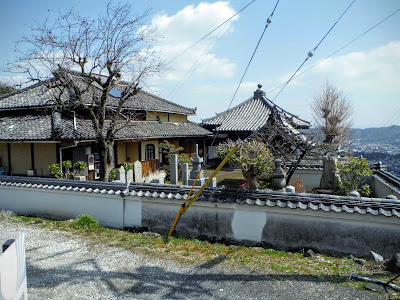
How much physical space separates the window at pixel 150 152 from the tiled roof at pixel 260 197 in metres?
11.5

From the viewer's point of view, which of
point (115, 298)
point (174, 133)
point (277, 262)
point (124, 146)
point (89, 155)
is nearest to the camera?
point (115, 298)

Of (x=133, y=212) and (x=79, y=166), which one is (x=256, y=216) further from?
(x=79, y=166)

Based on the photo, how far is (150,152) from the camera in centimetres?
2164

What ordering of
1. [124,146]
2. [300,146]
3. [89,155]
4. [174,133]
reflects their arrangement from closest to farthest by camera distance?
[300,146] < [89,155] < [124,146] < [174,133]

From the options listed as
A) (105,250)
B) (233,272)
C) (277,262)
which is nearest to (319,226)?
(277,262)

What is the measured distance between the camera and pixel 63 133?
575 inches

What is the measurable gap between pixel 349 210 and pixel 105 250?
19.7 feet

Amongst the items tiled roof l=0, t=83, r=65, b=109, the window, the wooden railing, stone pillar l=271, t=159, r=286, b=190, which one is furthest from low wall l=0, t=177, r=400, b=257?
the window

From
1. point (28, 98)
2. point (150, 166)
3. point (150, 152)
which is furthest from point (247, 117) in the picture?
point (28, 98)

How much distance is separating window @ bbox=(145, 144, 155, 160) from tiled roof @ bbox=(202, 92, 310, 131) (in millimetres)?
7462

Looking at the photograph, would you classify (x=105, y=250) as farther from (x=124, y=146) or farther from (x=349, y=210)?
(x=124, y=146)

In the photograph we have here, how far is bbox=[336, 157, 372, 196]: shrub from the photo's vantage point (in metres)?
11.0

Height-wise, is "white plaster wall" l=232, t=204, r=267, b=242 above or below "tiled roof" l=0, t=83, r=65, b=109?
below

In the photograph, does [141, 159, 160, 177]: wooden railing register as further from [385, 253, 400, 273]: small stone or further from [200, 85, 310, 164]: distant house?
[385, 253, 400, 273]: small stone
